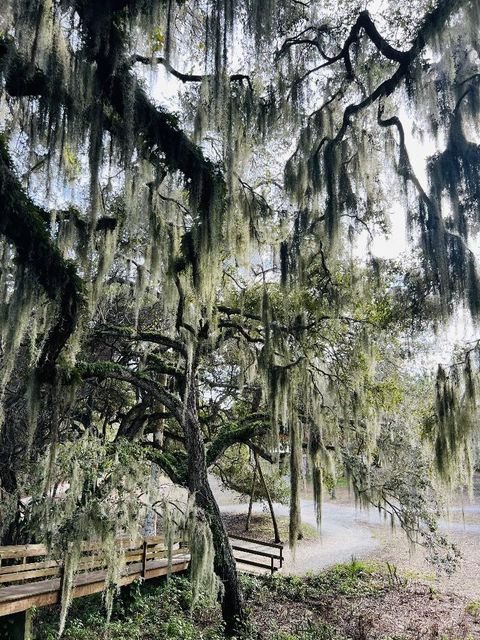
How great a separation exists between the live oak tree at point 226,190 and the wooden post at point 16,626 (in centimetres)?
222

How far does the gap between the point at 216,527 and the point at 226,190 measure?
4867 mm

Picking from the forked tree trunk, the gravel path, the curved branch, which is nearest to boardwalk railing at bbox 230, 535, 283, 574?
the gravel path

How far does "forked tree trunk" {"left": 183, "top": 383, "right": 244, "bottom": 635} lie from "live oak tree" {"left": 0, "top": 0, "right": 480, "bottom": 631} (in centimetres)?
3

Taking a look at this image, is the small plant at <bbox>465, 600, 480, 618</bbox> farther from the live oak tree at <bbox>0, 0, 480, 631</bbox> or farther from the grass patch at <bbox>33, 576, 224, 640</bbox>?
the grass patch at <bbox>33, 576, 224, 640</bbox>

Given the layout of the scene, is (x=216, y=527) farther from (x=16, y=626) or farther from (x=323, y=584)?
(x=323, y=584)

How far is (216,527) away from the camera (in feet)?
24.3

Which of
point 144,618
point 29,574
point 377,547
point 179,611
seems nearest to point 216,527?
point 144,618

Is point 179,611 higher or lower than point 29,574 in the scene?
lower

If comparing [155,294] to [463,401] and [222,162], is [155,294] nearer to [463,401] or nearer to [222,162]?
[222,162]

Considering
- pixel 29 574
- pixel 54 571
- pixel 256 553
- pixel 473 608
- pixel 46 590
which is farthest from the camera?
pixel 256 553

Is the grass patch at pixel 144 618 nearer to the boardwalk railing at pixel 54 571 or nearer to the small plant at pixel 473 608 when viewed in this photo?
the boardwalk railing at pixel 54 571

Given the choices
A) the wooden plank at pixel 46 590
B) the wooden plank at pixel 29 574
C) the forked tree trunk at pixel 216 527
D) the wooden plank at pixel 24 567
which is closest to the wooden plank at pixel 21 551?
the wooden plank at pixel 24 567

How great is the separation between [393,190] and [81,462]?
568 cm

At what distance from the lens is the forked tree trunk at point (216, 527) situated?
24.1ft
